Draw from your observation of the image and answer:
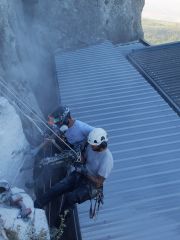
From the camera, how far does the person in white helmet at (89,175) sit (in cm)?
884

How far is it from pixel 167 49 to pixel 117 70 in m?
3.63

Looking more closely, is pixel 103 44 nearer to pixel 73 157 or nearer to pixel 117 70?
pixel 117 70

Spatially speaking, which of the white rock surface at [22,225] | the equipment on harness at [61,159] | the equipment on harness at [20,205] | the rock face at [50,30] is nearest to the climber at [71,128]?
the equipment on harness at [61,159]

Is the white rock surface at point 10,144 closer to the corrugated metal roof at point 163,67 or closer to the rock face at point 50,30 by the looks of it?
the rock face at point 50,30

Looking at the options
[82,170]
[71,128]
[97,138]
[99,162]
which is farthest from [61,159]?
[97,138]

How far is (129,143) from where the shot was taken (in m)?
12.0

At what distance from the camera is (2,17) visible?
1415 cm

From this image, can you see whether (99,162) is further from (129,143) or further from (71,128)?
(129,143)

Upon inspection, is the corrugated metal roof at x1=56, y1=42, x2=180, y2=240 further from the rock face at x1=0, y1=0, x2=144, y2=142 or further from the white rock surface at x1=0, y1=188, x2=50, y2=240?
the rock face at x1=0, y1=0, x2=144, y2=142

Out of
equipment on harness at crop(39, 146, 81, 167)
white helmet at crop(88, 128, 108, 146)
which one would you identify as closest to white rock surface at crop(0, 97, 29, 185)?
equipment on harness at crop(39, 146, 81, 167)

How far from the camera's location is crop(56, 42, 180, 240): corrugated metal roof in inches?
344

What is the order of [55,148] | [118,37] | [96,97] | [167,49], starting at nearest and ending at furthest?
1. [55,148]
2. [96,97]
3. [167,49]
4. [118,37]

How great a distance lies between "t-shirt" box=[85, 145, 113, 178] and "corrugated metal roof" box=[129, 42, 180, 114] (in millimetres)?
5056

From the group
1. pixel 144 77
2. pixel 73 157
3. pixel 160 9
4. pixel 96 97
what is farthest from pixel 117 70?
pixel 160 9
